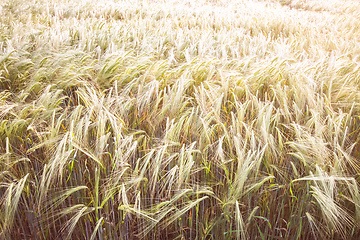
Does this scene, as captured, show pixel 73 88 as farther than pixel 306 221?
Yes

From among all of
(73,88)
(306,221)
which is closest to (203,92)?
(306,221)

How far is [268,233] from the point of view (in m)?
1.00

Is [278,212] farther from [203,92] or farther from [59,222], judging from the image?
[59,222]

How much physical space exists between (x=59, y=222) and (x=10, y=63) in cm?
128

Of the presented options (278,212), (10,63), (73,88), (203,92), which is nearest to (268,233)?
(278,212)

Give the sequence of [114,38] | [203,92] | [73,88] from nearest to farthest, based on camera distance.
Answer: [203,92], [73,88], [114,38]

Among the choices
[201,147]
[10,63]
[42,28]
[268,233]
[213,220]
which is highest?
[42,28]

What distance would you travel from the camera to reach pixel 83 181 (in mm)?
975

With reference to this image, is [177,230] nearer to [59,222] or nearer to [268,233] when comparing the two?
[268,233]

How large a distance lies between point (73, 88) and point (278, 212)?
146 cm

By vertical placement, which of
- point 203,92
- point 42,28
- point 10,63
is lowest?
point 203,92

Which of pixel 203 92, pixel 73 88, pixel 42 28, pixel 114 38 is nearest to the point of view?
pixel 203 92

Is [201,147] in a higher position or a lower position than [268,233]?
higher

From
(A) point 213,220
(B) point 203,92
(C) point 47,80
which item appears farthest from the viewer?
(C) point 47,80
